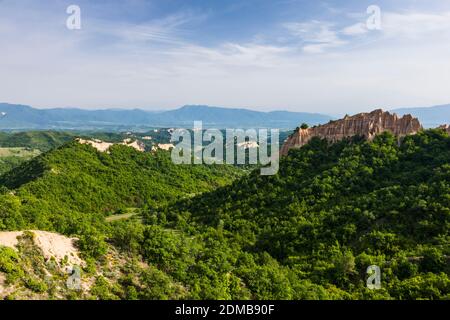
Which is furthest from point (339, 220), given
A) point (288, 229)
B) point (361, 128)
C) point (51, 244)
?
point (51, 244)

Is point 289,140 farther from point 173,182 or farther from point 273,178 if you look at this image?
point 173,182

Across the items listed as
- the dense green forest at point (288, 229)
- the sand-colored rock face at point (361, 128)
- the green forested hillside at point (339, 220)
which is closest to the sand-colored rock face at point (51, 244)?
the dense green forest at point (288, 229)

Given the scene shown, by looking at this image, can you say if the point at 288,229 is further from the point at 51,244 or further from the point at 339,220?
the point at 51,244

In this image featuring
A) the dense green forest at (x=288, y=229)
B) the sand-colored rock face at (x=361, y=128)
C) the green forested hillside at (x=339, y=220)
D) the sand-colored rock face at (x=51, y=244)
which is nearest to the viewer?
the sand-colored rock face at (x=51, y=244)

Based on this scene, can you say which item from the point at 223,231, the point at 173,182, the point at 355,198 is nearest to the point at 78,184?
the point at 173,182

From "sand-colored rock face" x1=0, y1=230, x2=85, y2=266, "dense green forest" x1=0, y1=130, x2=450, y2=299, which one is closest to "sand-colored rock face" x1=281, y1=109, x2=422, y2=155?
"dense green forest" x1=0, y1=130, x2=450, y2=299

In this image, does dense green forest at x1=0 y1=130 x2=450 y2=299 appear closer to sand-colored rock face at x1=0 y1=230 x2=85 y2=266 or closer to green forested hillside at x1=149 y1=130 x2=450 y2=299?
green forested hillside at x1=149 y1=130 x2=450 y2=299

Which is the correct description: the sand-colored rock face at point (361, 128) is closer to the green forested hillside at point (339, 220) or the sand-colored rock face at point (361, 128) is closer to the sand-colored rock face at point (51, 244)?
the green forested hillside at point (339, 220)
